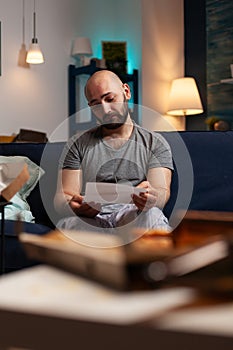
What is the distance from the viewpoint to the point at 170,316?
1.05 ft

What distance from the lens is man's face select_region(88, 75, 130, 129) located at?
6.68 ft

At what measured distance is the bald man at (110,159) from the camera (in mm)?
1941

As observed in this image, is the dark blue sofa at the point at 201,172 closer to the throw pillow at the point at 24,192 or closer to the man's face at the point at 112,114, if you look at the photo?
the throw pillow at the point at 24,192

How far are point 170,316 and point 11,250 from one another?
172cm

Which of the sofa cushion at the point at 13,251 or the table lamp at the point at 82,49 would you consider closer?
the sofa cushion at the point at 13,251

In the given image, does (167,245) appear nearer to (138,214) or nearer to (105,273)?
(105,273)

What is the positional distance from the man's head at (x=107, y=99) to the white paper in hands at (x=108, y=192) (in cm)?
34

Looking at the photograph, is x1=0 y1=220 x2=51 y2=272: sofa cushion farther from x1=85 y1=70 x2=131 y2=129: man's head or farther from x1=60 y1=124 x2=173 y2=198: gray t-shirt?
x1=85 y1=70 x2=131 y2=129: man's head

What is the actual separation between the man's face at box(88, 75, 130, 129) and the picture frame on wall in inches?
109

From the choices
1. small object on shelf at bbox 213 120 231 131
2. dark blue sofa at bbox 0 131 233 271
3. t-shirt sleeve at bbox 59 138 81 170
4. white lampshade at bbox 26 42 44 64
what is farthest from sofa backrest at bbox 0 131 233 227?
small object on shelf at bbox 213 120 231 131

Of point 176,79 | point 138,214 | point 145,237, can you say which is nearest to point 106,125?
point 138,214

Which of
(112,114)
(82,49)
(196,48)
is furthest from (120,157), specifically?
(196,48)

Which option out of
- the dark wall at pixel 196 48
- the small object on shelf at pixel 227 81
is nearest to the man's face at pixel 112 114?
the small object on shelf at pixel 227 81

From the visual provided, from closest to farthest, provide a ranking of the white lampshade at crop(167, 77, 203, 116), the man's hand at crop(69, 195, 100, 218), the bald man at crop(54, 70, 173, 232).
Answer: the man's hand at crop(69, 195, 100, 218) → the bald man at crop(54, 70, 173, 232) → the white lampshade at crop(167, 77, 203, 116)
